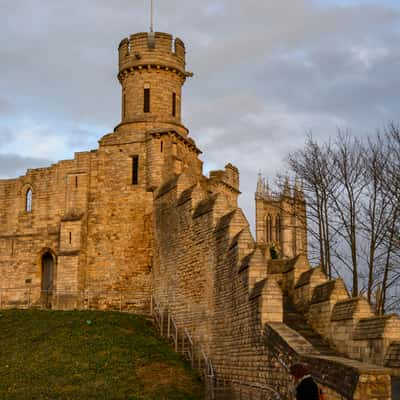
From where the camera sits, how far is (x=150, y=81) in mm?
32469

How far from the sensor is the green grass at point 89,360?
67.7ft

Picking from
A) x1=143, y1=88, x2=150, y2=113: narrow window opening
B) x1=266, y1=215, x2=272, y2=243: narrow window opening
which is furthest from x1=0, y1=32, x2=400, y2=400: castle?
x1=266, y1=215, x2=272, y2=243: narrow window opening

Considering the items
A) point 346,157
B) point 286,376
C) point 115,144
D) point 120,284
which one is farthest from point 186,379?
point 115,144

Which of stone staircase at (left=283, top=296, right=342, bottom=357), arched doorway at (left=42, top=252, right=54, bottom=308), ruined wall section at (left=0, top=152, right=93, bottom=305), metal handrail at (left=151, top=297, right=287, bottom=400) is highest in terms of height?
ruined wall section at (left=0, top=152, right=93, bottom=305)

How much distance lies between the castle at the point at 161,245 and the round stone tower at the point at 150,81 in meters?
0.05

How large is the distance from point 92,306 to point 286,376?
15483mm

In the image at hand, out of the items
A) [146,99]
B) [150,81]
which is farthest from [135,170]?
[150,81]

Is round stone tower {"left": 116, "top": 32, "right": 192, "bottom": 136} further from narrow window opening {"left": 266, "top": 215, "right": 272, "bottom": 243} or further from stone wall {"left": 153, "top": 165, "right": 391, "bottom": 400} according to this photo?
narrow window opening {"left": 266, "top": 215, "right": 272, "bottom": 243}

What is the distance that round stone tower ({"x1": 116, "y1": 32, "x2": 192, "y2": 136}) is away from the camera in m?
32.3

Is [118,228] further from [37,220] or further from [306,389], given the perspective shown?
[306,389]

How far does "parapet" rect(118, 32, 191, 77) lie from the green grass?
11.8 meters

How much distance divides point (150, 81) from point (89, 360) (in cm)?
1445

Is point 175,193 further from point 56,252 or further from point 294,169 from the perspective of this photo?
point 56,252

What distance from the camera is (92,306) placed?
3017 centimetres
